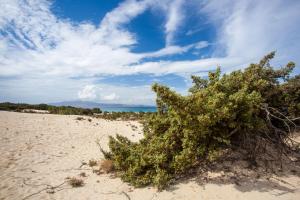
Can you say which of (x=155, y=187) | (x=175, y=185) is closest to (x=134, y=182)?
(x=155, y=187)

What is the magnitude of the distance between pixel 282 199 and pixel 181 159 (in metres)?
2.67

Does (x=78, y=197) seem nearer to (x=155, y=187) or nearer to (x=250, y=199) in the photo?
(x=155, y=187)

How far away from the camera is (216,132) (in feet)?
20.9

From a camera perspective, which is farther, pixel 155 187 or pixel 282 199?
pixel 155 187

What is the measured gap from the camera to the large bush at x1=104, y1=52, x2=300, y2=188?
577 cm

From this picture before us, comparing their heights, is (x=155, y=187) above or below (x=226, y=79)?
below

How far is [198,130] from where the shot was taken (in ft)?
19.2

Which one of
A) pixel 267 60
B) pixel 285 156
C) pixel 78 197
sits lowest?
pixel 78 197

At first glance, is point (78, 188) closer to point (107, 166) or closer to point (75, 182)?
point (75, 182)

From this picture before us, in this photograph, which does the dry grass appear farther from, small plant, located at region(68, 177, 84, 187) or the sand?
small plant, located at region(68, 177, 84, 187)

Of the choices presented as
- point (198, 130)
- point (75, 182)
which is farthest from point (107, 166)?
point (198, 130)

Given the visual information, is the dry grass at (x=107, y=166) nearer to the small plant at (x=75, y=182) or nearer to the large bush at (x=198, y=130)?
the large bush at (x=198, y=130)

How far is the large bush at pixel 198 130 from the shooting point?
227 inches

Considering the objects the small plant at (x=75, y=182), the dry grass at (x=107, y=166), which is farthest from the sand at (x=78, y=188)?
the dry grass at (x=107, y=166)
